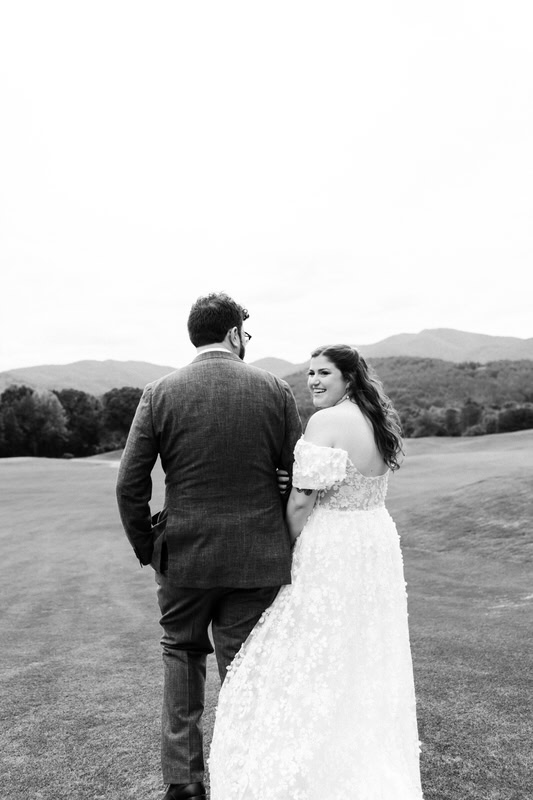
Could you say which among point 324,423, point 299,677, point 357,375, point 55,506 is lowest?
point 55,506

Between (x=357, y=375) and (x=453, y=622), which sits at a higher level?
(x=357, y=375)

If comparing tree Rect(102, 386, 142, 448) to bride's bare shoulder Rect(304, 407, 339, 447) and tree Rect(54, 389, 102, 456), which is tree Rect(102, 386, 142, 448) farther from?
bride's bare shoulder Rect(304, 407, 339, 447)

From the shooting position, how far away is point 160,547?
3.24 metres

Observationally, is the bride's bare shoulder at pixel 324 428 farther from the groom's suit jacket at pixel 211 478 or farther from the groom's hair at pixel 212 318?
the groom's hair at pixel 212 318

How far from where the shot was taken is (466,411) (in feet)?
170

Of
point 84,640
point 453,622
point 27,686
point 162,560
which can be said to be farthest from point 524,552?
point 162,560

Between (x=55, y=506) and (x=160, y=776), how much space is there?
22.9 metres

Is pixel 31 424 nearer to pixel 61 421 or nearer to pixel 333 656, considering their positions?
pixel 61 421

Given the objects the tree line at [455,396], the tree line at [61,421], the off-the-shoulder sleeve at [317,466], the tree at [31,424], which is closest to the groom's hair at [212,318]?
the off-the-shoulder sleeve at [317,466]

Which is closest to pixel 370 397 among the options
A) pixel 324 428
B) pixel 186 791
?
pixel 324 428

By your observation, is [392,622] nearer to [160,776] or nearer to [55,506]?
[160,776]

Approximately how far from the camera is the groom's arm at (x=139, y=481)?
3.25m

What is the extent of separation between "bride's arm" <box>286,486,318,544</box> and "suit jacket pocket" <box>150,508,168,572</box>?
0.63 metres

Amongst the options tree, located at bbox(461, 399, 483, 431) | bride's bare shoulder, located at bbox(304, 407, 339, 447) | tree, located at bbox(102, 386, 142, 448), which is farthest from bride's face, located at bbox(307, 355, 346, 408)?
tree, located at bbox(102, 386, 142, 448)
